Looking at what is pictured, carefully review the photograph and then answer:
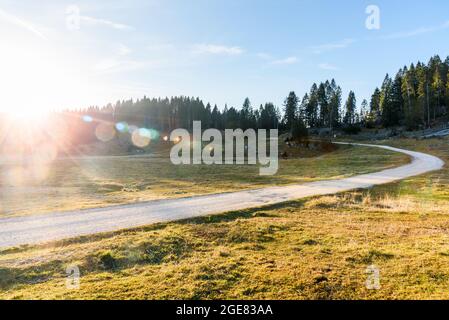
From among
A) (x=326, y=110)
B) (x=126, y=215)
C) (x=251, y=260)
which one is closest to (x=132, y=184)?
(x=126, y=215)

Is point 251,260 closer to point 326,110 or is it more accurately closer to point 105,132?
point 326,110

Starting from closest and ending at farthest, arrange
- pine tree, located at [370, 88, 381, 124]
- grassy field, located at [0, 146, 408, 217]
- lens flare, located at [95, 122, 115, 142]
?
1. grassy field, located at [0, 146, 408, 217]
2. pine tree, located at [370, 88, 381, 124]
3. lens flare, located at [95, 122, 115, 142]

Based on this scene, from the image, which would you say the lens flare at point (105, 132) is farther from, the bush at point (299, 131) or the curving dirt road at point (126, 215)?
the curving dirt road at point (126, 215)

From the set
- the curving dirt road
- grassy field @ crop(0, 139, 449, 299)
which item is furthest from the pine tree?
grassy field @ crop(0, 139, 449, 299)

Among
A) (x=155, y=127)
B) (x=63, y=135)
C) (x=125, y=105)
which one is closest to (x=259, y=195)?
(x=63, y=135)

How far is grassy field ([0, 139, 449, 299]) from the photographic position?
311 inches

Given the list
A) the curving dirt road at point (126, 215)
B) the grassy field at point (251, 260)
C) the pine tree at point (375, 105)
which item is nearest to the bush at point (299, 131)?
the pine tree at point (375, 105)

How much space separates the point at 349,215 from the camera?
16.1m

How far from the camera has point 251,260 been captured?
10.0m

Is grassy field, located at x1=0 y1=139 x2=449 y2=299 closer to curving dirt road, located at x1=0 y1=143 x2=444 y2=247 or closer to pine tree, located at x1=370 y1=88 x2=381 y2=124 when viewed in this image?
curving dirt road, located at x1=0 y1=143 x2=444 y2=247

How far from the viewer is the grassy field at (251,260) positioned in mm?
7887
